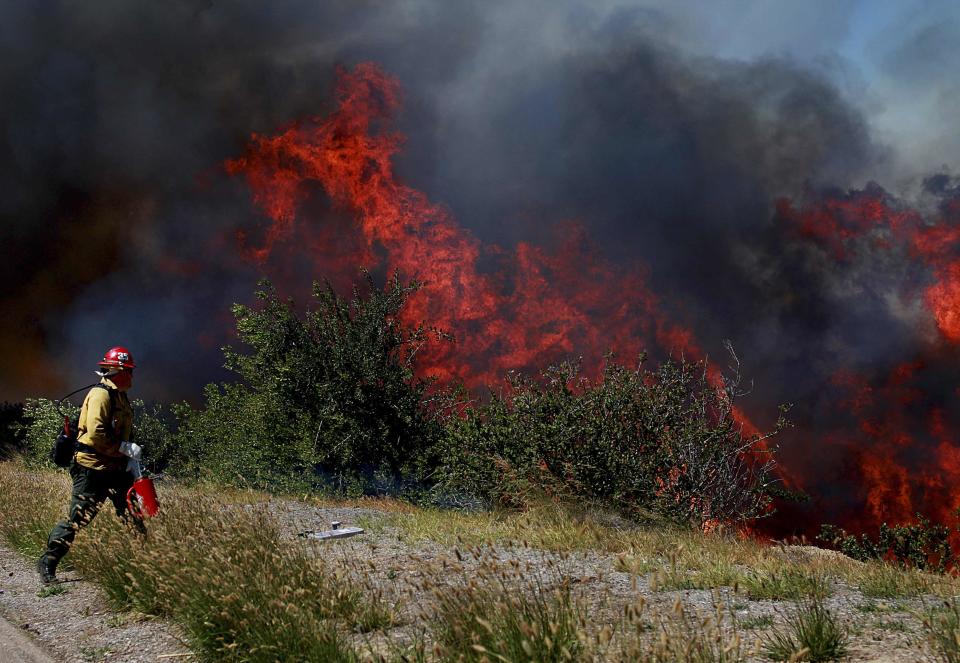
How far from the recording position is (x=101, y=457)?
8.11m

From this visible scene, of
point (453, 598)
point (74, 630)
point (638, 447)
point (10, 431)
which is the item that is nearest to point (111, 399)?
point (74, 630)

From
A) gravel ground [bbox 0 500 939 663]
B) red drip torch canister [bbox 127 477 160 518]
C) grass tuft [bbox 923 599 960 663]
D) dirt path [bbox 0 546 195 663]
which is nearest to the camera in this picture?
grass tuft [bbox 923 599 960 663]

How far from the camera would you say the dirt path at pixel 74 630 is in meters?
5.79

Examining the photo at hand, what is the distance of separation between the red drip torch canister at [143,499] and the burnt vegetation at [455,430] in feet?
20.6

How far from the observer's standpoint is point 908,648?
429 cm

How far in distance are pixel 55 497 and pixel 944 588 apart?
11889 millimetres

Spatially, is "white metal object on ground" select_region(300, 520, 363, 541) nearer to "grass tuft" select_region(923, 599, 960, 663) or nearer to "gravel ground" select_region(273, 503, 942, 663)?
"gravel ground" select_region(273, 503, 942, 663)

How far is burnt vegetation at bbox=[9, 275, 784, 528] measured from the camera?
45.3ft

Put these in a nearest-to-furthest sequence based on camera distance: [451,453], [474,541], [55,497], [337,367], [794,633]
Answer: [794,633] → [474,541] → [55,497] → [451,453] → [337,367]

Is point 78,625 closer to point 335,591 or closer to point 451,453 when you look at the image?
point 335,591

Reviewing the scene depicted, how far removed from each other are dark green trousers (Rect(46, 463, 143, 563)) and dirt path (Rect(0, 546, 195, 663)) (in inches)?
17.5

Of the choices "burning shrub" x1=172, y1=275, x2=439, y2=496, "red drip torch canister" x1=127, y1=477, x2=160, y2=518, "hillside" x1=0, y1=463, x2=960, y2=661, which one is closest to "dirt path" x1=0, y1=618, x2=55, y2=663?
"hillside" x1=0, y1=463, x2=960, y2=661

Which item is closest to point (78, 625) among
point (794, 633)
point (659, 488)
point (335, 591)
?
point (335, 591)

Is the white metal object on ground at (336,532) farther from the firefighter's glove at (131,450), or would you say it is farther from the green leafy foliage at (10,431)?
the green leafy foliage at (10,431)
